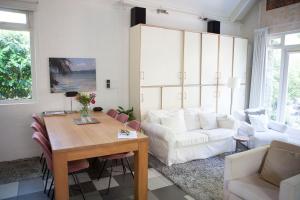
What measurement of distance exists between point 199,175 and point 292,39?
3.81 m

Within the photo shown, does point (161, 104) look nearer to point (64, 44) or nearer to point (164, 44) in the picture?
point (164, 44)

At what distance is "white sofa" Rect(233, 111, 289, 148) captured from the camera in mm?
4414

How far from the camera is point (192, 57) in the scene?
5145 mm

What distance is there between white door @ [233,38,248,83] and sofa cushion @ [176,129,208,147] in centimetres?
243

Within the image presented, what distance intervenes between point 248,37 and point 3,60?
18.5ft

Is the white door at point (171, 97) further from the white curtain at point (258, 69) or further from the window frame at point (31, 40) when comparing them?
the window frame at point (31, 40)

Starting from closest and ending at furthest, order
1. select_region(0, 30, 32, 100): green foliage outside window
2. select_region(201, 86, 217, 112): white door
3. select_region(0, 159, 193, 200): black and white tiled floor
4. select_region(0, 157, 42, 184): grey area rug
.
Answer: select_region(0, 159, 193, 200): black and white tiled floor, select_region(0, 157, 42, 184): grey area rug, select_region(0, 30, 32, 100): green foliage outside window, select_region(201, 86, 217, 112): white door

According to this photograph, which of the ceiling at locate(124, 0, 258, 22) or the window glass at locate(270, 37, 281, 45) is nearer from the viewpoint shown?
the ceiling at locate(124, 0, 258, 22)

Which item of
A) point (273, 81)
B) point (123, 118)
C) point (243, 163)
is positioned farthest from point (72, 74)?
point (273, 81)

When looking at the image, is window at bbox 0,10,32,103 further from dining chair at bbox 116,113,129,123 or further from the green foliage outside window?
dining chair at bbox 116,113,129,123

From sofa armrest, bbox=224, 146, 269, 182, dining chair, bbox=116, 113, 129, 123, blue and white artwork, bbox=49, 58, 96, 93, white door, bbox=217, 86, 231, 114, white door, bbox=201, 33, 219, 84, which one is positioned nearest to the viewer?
sofa armrest, bbox=224, 146, 269, 182

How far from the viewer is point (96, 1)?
4.44 m

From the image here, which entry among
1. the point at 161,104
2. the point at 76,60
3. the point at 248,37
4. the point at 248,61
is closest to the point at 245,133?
the point at 161,104

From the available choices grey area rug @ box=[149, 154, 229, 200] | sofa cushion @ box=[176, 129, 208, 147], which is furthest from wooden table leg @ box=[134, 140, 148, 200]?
sofa cushion @ box=[176, 129, 208, 147]
